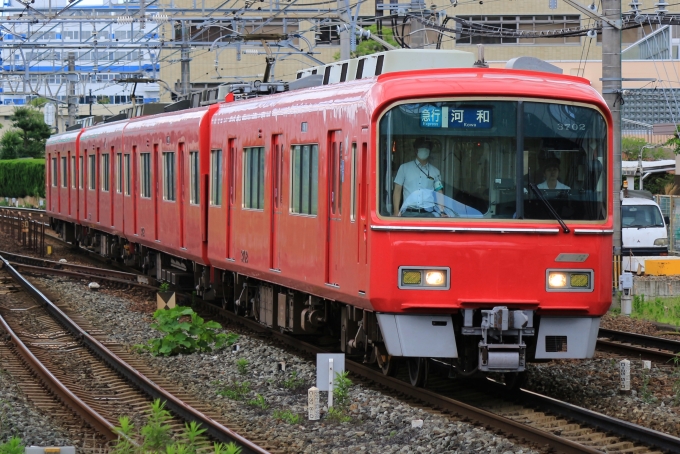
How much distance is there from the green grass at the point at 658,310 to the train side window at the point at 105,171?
37.1ft

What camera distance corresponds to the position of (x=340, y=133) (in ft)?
35.4

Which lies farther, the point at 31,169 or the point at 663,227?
the point at 31,169

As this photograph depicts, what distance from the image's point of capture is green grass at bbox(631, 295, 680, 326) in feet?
55.2

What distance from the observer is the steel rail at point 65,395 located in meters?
9.38

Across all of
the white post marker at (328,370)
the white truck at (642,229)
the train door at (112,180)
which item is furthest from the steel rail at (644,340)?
the train door at (112,180)

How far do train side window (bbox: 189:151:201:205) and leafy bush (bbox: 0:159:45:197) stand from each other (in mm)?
44503

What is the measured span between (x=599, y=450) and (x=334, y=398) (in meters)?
2.57

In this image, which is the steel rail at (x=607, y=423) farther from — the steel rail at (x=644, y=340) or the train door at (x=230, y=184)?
the train door at (x=230, y=184)

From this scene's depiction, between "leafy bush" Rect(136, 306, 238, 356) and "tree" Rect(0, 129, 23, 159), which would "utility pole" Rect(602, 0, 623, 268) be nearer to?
"leafy bush" Rect(136, 306, 238, 356)

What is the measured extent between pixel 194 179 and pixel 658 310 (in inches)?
271

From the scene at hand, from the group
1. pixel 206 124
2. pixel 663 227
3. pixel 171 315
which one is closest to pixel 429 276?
pixel 171 315

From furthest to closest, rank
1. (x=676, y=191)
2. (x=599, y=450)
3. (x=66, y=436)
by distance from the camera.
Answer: (x=676, y=191) → (x=66, y=436) → (x=599, y=450)

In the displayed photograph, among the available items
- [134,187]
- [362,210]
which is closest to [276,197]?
[362,210]

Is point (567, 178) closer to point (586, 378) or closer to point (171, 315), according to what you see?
point (586, 378)
